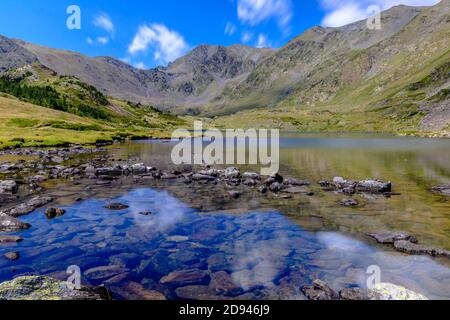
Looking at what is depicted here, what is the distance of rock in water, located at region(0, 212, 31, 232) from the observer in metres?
25.6

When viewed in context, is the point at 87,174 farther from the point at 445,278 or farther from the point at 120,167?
the point at 445,278

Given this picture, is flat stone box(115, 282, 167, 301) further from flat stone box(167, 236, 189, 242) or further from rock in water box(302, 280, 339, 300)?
flat stone box(167, 236, 189, 242)

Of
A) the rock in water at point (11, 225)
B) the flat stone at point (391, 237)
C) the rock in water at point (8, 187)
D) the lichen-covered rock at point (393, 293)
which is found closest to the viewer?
the lichen-covered rock at point (393, 293)

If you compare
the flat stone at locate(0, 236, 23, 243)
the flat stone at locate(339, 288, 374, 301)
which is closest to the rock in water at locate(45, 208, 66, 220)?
the flat stone at locate(0, 236, 23, 243)

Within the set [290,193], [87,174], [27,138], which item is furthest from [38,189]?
[27,138]

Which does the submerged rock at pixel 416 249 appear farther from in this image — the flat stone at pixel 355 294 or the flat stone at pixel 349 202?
the flat stone at pixel 349 202

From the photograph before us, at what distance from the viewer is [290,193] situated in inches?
1550

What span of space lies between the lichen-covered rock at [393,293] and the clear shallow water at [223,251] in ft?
6.67

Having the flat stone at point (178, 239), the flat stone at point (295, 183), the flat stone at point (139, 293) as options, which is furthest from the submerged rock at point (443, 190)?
the flat stone at point (139, 293)

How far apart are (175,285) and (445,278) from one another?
1362 cm

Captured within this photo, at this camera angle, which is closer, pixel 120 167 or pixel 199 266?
pixel 199 266

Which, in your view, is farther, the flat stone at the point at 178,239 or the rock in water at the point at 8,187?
the rock in water at the point at 8,187

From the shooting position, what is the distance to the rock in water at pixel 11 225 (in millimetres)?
25594

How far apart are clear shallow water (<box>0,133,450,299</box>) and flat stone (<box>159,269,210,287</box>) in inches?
20.7
